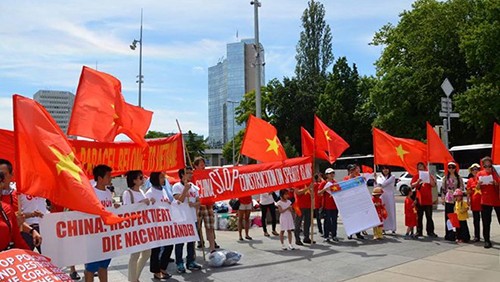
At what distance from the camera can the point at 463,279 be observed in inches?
288

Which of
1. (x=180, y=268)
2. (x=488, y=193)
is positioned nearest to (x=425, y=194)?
(x=488, y=193)

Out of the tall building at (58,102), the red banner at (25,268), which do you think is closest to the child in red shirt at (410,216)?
the red banner at (25,268)

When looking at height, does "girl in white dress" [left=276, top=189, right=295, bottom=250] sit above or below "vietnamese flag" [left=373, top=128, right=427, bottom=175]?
below

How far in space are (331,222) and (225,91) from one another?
81.3 metres

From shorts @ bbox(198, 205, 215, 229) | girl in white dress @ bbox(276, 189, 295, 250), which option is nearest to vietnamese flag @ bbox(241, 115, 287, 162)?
girl in white dress @ bbox(276, 189, 295, 250)

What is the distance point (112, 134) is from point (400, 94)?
101ft

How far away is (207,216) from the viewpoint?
965cm

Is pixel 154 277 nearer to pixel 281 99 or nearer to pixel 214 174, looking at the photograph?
pixel 214 174

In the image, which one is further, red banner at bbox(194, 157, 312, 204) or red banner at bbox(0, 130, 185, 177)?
red banner at bbox(194, 157, 312, 204)

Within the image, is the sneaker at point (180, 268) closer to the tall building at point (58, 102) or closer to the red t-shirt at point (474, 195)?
the red t-shirt at point (474, 195)

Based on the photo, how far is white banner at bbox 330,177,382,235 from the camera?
10773mm

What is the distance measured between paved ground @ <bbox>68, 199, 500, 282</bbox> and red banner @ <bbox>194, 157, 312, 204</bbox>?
1295 millimetres

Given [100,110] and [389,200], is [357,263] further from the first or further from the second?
[100,110]

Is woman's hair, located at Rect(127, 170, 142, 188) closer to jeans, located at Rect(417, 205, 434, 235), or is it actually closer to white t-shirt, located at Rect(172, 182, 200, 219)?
white t-shirt, located at Rect(172, 182, 200, 219)
